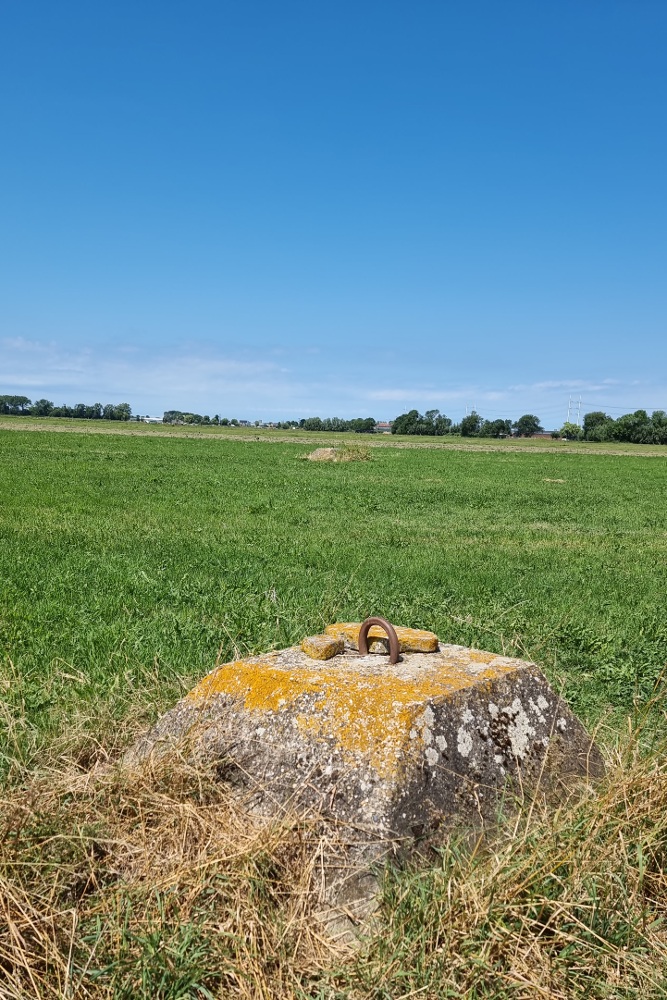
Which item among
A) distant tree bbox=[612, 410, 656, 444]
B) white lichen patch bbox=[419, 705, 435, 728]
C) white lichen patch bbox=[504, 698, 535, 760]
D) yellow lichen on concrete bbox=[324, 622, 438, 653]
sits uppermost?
distant tree bbox=[612, 410, 656, 444]

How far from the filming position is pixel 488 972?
2586 mm

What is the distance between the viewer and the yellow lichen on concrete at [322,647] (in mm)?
3803

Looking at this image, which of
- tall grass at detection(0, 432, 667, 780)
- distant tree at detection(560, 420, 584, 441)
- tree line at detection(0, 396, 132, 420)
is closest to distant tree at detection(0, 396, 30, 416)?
tree line at detection(0, 396, 132, 420)

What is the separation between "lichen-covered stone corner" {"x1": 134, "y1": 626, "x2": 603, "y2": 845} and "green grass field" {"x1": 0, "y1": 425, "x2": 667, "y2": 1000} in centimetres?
59

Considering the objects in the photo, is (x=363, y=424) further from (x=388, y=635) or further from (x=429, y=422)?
(x=388, y=635)

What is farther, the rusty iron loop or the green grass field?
the green grass field

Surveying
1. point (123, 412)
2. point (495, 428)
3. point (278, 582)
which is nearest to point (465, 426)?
point (495, 428)

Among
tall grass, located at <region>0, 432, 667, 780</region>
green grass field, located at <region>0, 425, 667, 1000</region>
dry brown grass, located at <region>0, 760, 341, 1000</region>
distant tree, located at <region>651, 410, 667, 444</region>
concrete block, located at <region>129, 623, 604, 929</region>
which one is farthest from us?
distant tree, located at <region>651, 410, 667, 444</region>

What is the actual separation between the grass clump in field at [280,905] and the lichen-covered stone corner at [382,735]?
0.16 meters

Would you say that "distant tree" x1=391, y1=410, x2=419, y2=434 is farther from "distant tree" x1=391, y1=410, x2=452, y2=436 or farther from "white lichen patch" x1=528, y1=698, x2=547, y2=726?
"white lichen patch" x1=528, y1=698, x2=547, y2=726

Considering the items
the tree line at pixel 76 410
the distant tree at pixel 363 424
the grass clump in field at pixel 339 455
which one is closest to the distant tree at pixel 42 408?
the tree line at pixel 76 410

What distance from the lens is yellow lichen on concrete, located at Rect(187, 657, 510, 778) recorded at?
312cm

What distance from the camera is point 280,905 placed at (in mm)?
2805

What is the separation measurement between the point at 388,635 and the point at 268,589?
4.96 metres
